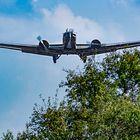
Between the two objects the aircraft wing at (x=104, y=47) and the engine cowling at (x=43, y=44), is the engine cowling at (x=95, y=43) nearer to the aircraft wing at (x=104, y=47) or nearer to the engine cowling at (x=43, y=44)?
the aircraft wing at (x=104, y=47)

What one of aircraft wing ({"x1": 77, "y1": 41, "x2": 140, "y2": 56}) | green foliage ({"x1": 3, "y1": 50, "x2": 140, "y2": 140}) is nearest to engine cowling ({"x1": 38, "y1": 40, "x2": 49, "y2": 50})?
aircraft wing ({"x1": 77, "y1": 41, "x2": 140, "y2": 56})

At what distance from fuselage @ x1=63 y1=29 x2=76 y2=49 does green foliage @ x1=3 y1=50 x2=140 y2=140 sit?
1847 cm

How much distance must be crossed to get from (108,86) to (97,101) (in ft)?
27.9

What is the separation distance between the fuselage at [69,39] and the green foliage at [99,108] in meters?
18.5

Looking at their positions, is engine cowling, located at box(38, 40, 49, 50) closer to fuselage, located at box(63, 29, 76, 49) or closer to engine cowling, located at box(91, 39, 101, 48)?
fuselage, located at box(63, 29, 76, 49)

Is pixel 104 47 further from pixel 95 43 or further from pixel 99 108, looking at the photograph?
pixel 99 108

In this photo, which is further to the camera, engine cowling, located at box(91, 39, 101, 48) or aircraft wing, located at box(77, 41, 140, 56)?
engine cowling, located at box(91, 39, 101, 48)

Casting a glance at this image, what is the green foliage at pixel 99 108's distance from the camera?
4247 cm

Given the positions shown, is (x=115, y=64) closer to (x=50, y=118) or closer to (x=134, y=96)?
(x=134, y=96)

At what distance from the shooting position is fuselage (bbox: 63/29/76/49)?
84.8m

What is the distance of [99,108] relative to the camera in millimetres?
46719

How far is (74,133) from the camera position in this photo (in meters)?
47.6

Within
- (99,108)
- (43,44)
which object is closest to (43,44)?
(43,44)

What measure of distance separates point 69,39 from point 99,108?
40.0 metres
